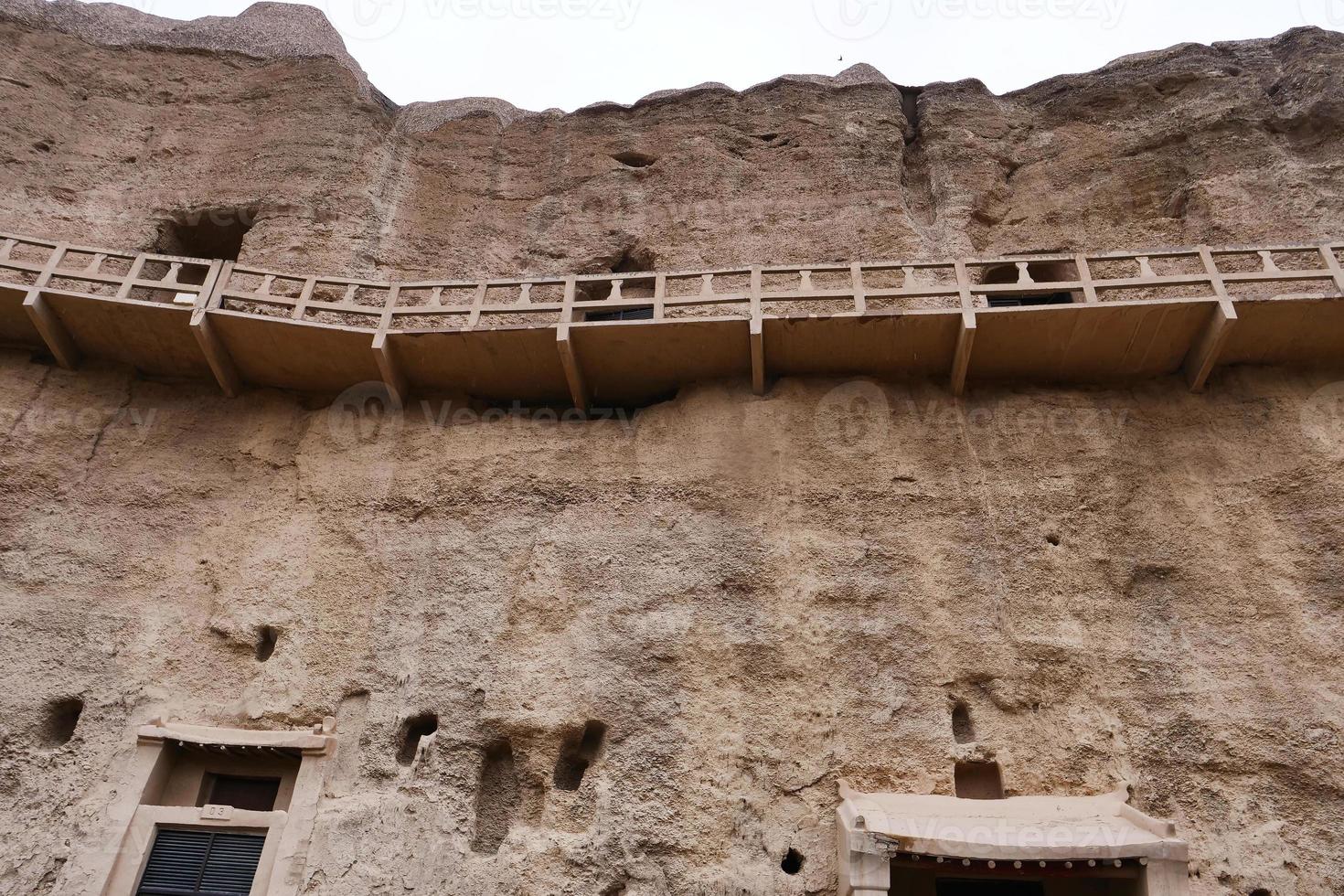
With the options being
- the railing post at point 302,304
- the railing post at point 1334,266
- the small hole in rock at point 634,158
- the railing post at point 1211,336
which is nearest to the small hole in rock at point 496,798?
the railing post at point 302,304

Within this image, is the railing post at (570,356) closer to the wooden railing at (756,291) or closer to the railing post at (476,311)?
the wooden railing at (756,291)

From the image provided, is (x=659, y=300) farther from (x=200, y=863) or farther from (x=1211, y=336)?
(x=200, y=863)

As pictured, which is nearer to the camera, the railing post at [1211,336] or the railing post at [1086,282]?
the railing post at [1211,336]

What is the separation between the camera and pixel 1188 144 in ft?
43.1

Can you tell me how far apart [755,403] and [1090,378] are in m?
3.55

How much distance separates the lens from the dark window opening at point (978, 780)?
791 centimetres

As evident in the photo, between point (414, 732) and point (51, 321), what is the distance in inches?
236

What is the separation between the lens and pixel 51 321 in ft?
33.2

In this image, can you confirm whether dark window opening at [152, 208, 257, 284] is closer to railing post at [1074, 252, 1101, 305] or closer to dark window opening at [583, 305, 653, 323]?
dark window opening at [583, 305, 653, 323]

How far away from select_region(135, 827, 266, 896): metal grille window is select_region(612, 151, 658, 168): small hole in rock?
10.6m

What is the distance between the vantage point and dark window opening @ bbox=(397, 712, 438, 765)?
829cm

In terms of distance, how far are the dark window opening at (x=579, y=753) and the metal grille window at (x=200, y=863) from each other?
2.49 metres

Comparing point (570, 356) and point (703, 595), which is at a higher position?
point (570, 356)

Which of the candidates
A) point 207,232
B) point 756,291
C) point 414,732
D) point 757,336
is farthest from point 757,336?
point 207,232
